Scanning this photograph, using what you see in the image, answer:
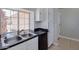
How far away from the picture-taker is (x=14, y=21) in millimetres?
1628

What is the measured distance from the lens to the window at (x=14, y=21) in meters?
1.61

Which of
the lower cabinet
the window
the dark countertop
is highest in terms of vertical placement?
the window

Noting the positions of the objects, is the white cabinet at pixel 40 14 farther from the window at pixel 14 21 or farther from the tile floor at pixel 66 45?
the tile floor at pixel 66 45

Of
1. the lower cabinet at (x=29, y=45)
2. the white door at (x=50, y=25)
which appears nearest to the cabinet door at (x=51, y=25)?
the white door at (x=50, y=25)

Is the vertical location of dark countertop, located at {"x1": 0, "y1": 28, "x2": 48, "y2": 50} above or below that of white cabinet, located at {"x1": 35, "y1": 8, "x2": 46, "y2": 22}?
below

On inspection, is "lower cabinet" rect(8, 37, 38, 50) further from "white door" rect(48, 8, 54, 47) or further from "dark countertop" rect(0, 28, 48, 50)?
"white door" rect(48, 8, 54, 47)

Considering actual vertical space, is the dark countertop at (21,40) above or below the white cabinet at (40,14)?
below

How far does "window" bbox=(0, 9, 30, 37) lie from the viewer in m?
1.61

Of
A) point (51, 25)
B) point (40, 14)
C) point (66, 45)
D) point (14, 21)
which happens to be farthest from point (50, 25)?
point (14, 21)

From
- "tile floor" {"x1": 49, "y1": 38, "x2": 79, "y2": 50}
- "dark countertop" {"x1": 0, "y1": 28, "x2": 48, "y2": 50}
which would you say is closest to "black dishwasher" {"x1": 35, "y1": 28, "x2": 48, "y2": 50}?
"dark countertop" {"x1": 0, "y1": 28, "x2": 48, "y2": 50}

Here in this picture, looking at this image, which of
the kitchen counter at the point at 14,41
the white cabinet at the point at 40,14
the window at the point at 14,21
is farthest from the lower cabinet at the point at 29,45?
the white cabinet at the point at 40,14

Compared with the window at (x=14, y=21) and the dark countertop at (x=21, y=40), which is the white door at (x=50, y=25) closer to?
the dark countertop at (x=21, y=40)

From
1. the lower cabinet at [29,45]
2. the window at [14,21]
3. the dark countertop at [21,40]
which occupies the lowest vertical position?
the lower cabinet at [29,45]

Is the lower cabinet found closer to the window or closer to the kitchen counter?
the kitchen counter
